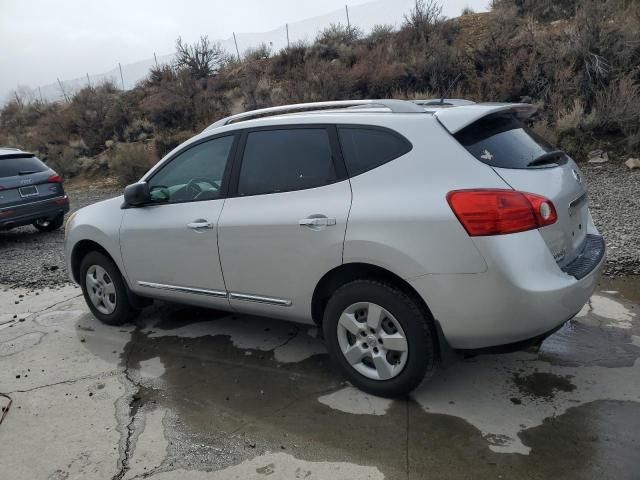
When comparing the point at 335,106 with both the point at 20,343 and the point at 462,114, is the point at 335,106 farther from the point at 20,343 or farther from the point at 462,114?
the point at 20,343

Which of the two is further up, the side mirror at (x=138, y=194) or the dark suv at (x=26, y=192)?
the side mirror at (x=138, y=194)

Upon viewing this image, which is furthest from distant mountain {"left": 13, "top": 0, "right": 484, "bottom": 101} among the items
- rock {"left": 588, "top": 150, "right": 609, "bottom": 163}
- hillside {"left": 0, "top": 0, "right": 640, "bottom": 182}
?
rock {"left": 588, "top": 150, "right": 609, "bottom": 163}

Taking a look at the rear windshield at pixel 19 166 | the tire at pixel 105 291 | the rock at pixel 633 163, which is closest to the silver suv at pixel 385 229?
the tire at pixel 105 291

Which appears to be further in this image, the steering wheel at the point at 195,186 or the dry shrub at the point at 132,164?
the dry shrub at the point at 132,164

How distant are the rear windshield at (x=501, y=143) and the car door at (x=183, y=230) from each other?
5.82ft

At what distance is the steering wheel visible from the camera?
14.1ft

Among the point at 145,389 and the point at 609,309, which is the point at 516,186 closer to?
the point at 609,309

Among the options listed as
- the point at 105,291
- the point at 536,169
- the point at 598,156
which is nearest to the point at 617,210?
the point at 598,156

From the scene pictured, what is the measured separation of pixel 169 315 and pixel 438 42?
13084 millimetres

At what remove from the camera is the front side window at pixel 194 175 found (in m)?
4.18

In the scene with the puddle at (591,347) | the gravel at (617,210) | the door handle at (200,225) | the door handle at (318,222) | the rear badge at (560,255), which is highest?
the door handle at (318,222)

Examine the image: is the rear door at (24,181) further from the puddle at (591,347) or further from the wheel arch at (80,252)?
the puddle at (591,347)

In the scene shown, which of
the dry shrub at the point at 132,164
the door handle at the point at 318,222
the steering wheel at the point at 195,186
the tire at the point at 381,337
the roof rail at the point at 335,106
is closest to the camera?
the tire at the point at 381,337

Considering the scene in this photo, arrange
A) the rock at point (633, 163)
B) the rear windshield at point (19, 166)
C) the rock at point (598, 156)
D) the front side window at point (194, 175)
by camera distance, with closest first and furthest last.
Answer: the front side window at point (194, 175), the rear windshield at point (19, 166), the rock at point (633, 163), the rock at point (598, 156)
